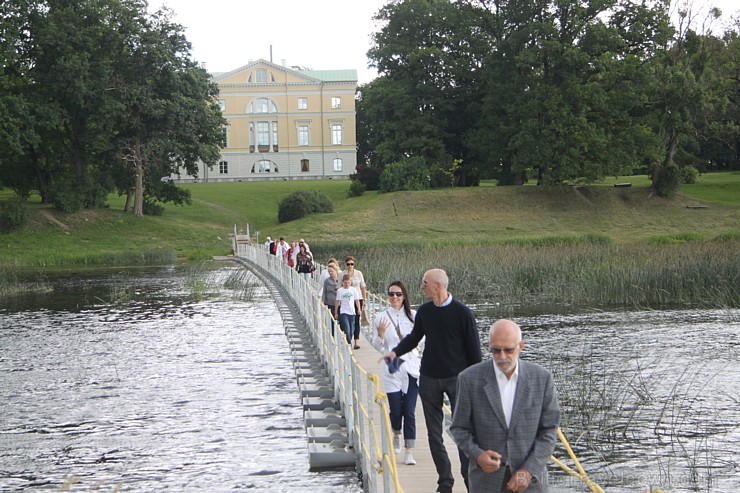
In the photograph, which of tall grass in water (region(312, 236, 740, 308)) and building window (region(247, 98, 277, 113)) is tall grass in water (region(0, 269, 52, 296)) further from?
building window (region(247, 98, 277, 113))

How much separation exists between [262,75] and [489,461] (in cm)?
10199

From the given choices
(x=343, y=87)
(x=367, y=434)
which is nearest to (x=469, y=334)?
(x=367, y=434)

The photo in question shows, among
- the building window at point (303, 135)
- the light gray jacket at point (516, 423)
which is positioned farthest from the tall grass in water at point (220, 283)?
the building window at point (303, 135)

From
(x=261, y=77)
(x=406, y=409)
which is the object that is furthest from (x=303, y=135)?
(x=406, y=409)

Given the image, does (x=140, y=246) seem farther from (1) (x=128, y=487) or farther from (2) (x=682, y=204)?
(1) (x=128, y=487)

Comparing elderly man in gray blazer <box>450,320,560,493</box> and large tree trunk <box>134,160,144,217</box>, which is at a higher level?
large tree trunk <box>134,160,144,217</box>

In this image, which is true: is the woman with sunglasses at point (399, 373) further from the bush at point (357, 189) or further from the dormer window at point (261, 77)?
the dormer window at point (261, 77)

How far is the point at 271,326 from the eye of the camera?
1019 inches

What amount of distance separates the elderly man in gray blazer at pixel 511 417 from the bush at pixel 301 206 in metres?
60.4

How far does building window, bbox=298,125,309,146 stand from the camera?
10588 cm

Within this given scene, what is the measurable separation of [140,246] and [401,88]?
24.2 m

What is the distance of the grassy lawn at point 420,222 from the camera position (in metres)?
55.9

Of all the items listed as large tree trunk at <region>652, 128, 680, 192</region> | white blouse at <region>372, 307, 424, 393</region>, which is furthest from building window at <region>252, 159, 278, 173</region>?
white blouse at <region>372, 307, 424, 393</region>

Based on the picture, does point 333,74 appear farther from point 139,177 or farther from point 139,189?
point 139,177
